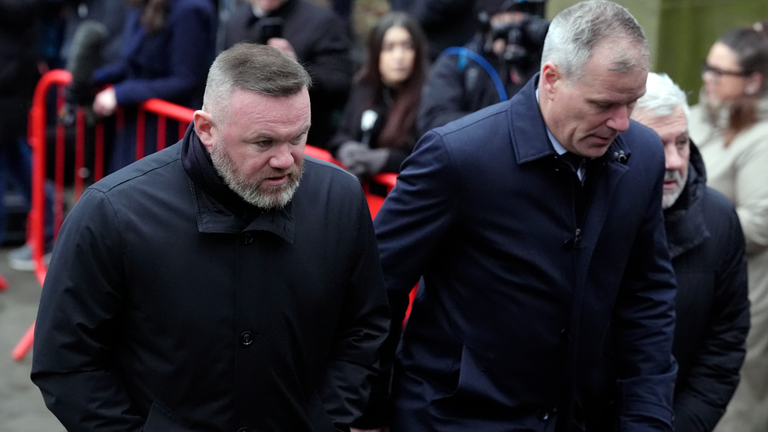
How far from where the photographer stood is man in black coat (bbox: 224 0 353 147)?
5.65m

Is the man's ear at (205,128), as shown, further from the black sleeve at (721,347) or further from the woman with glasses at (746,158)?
the woman with glasses at (746,158)

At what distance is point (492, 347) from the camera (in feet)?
9.07

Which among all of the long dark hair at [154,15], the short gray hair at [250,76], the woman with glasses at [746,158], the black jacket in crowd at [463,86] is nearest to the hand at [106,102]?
the long dark hair at [154,15]

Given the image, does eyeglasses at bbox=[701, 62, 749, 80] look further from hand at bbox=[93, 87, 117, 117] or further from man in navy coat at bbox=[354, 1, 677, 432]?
hand at bbox=[93, 87, 117, 117]

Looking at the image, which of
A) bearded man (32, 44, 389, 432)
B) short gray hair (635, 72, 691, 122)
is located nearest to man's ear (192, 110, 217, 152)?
bearded man (32, 44, 389, 432)

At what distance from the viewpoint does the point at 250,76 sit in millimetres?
2291

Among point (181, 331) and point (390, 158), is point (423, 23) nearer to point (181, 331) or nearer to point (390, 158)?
point (390, 158)

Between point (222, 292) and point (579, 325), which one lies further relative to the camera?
point (579, 325)

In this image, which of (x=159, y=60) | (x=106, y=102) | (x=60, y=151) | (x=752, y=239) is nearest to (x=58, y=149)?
(x=60, y=151)

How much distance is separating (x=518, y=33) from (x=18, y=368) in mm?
3447

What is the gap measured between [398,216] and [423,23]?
13.4 ft

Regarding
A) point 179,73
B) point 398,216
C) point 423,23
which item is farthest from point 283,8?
point 398,216

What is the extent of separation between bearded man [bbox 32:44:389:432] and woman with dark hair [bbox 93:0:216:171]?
134 inches

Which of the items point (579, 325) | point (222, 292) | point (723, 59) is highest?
point (723, 59)
